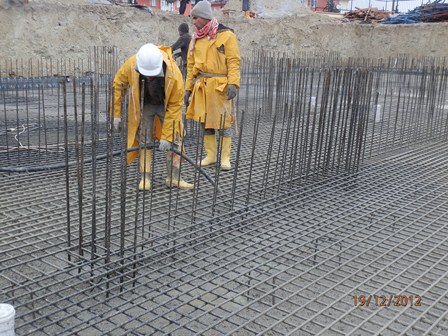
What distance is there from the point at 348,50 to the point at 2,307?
20.0 metres

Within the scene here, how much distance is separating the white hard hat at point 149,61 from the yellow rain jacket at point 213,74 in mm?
959

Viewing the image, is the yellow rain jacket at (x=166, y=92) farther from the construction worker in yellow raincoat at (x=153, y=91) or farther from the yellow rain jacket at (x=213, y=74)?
the yellow rain jacket at (x=213, y=74)

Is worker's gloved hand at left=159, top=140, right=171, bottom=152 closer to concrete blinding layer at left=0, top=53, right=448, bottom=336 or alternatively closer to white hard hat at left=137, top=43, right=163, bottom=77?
concrete blinding layer at left=0, top=53, right=448, bottom=336

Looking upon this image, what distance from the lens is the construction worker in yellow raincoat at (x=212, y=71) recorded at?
4.59 metres

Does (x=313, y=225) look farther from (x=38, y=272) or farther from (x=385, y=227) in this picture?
(x=38, y=272)

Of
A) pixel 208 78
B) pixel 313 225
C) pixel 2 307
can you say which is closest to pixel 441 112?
A: pixel 208 78

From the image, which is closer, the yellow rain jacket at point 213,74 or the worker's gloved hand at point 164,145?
the worker's gloved hand at point 164,145

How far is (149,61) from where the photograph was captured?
12.0ft
